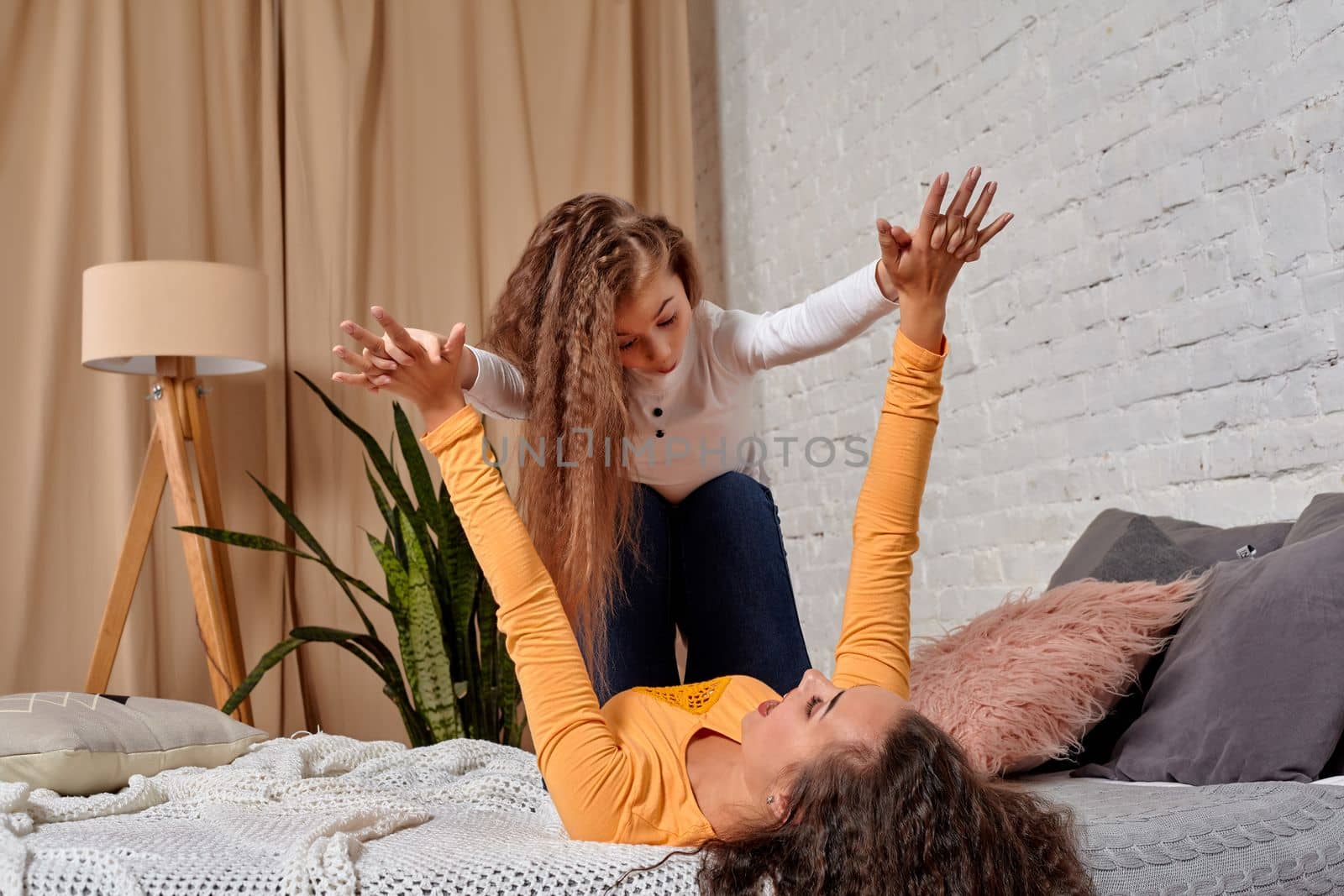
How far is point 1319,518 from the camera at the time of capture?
159 cm

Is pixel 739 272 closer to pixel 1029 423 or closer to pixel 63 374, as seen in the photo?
pixel 1029 423

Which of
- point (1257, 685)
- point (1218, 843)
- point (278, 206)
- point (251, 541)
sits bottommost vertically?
point (1218, 843)

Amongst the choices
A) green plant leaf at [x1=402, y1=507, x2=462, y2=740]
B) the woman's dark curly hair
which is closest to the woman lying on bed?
the woman's dark curly hair

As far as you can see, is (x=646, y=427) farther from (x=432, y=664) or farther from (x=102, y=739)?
(x=432, y=664)

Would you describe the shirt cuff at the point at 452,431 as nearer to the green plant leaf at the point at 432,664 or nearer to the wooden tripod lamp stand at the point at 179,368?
the green plant leaf at the point at 432,664

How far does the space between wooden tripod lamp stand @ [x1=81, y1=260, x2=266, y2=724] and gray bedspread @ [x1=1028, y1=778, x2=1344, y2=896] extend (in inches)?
93.0

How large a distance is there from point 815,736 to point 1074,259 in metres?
1.53

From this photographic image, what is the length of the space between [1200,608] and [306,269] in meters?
2.80

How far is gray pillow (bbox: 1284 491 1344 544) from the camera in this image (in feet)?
5.12

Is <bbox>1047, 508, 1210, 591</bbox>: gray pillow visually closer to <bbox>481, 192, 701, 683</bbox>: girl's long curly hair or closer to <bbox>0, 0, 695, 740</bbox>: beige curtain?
<bbox>481, 192, 701, 683</bbox>: girl's long curly hair

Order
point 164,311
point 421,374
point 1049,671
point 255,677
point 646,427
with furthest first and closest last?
1. point 164,311
2. point 255,677
3. point 646,427
4. point 1049,671
5. point 421,374

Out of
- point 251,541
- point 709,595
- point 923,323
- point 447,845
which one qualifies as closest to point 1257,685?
point 923,323

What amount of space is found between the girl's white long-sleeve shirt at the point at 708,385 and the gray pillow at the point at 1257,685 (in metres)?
0.60

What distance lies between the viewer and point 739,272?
3.81 m
